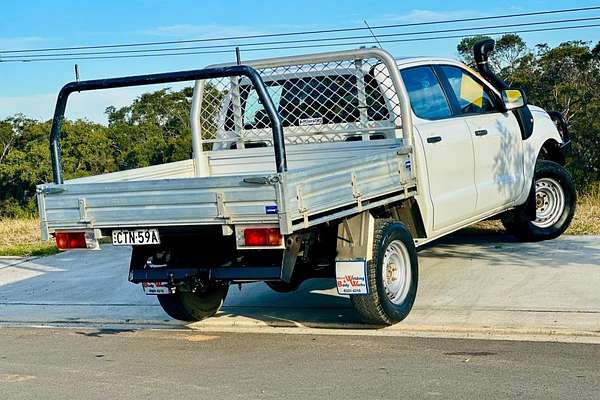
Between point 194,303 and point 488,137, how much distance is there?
3.40 meters

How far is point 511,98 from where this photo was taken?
Answer: 9828 millimetres

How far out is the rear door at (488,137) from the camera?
9281 mm

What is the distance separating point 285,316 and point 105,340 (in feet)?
5.21

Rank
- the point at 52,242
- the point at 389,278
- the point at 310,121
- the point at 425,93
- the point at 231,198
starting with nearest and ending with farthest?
the point at 231,198
the point at 389,278
the point at 425,93
the point at 310,121
the point at 52,242

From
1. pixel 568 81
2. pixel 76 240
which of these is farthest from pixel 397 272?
pixel 568 81

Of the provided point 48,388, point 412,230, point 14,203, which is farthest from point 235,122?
point 14,203

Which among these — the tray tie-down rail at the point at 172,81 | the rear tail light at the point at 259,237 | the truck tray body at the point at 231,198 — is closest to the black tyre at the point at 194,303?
the truck tray body at the point at 231,198

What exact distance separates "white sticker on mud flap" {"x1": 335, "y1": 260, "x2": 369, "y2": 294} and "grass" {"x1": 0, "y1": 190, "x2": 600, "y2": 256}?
489cm

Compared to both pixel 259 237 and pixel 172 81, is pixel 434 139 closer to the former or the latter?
pixel 259 237

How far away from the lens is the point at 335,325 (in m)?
7.87

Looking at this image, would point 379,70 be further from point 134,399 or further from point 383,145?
point 134,399

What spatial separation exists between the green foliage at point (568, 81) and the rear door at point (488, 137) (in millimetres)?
13739

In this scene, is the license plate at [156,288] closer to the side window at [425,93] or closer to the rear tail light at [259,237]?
the rear tail light at [259,237]

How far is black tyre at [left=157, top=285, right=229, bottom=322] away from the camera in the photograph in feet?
27.0
